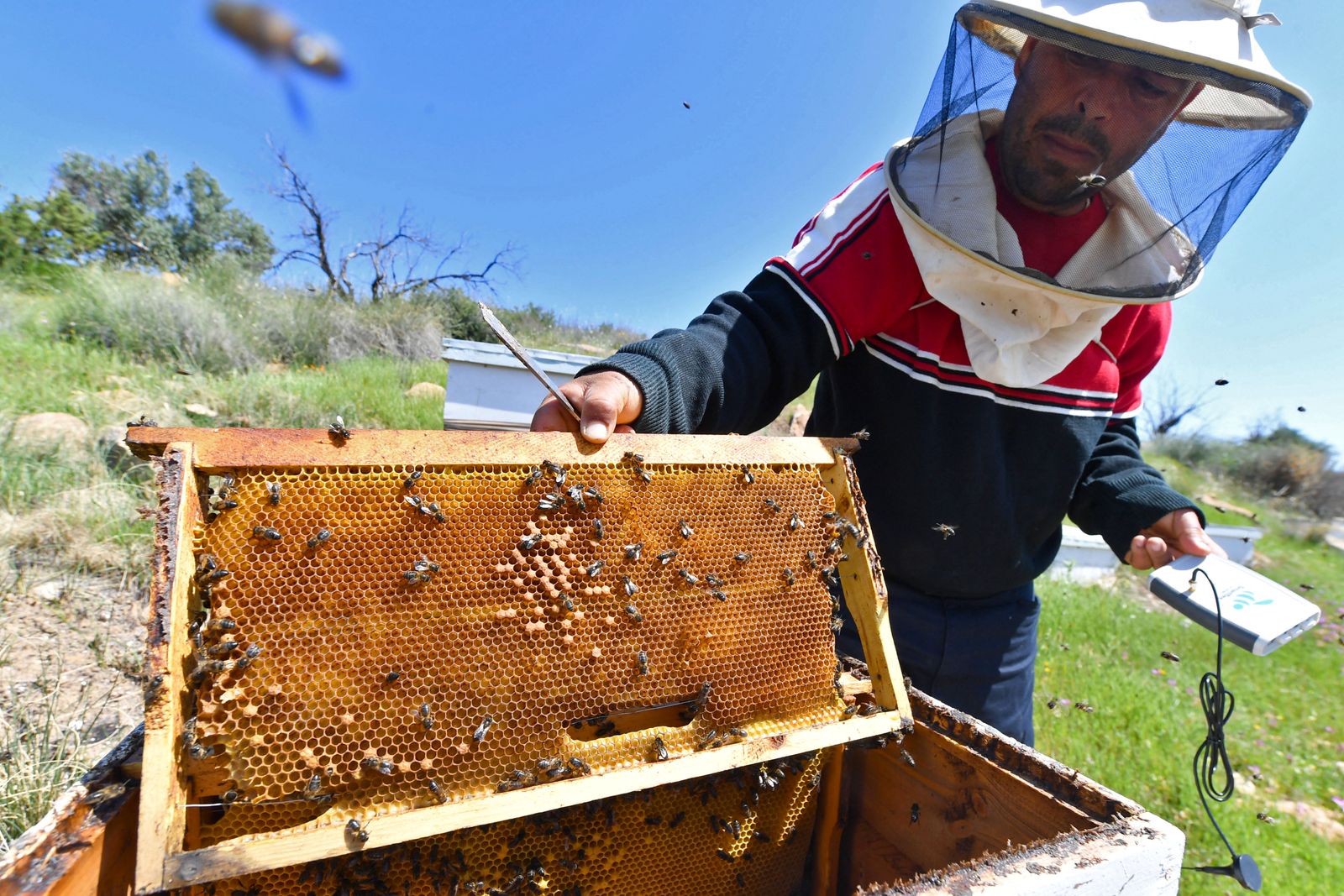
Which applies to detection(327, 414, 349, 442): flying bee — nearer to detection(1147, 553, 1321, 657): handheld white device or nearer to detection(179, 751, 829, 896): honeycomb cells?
detection(179, 751, 829, 896): honeycomb cells

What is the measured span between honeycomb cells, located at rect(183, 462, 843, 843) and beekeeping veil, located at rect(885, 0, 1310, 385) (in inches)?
44.9

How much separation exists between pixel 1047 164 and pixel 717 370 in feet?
4.81

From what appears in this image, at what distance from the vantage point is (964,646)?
2.65 metres

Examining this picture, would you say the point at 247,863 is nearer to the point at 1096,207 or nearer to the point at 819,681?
the point at 819,681

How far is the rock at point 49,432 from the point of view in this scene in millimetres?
5906

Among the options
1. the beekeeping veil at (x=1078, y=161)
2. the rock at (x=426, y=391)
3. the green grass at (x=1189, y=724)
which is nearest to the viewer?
→ the beekeeping veil at (x=1078, y=161)

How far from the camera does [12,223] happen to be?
21453 mm

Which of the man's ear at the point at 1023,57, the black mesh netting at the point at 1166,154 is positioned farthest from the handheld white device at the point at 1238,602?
the man's ear at the point at 1023,57

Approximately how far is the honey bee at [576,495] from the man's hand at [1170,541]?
81.2 inches

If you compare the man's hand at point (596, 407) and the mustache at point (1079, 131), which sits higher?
the mustache at point (1079, 131)

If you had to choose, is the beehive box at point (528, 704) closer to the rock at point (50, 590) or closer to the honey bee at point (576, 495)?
the honey bee at point (576, 495)

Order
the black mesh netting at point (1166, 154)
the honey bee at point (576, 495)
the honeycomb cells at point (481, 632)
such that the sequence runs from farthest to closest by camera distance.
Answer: the black mesh netting at point (1166, 154)
the honey bee at point (576, 495)
the honeycomb cells at point (481, 632)

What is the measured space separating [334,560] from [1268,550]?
24.0 metres

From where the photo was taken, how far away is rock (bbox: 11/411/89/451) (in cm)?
591
